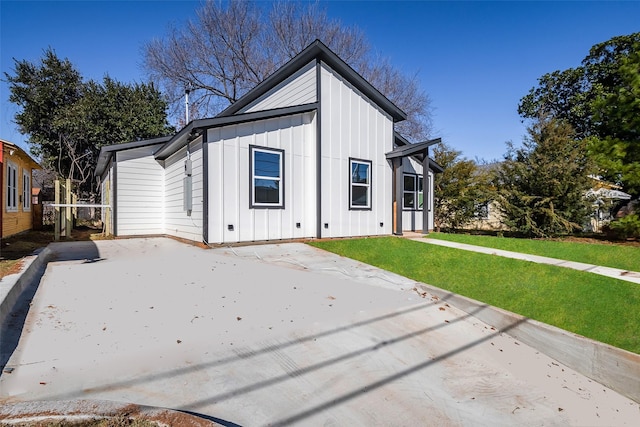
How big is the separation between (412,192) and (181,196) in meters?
8.54

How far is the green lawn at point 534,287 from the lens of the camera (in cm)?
406

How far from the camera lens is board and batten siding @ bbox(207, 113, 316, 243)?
7836 millimetres

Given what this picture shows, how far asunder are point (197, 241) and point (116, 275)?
3.25 m

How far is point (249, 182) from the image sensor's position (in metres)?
8.32

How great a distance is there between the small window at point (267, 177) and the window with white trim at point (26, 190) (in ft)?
31.8

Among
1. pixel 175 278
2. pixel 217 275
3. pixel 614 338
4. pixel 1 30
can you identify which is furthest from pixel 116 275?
pixel 1 30

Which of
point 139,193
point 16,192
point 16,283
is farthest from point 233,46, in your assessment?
point 16,283

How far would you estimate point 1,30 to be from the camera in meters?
11.1

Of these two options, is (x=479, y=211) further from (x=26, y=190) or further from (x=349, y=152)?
(x=26, y=190)

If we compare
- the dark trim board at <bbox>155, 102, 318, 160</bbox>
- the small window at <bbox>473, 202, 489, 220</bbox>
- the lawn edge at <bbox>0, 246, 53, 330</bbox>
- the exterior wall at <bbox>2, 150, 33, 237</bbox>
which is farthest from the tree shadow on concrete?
the small window at <bbox>473, 202, 489, 220</bbox>

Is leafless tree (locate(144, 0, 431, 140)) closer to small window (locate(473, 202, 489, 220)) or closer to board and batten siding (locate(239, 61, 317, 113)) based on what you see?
board and batten siding (locate(239, 61, 317, 113))

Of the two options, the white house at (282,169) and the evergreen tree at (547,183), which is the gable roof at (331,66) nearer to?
the white house at (282,169)

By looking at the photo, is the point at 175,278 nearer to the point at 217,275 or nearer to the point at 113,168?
the point at 217,275

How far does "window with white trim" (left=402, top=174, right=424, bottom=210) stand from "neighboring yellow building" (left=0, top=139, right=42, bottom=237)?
1190 centimetres
